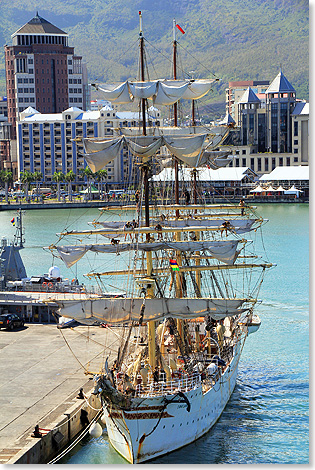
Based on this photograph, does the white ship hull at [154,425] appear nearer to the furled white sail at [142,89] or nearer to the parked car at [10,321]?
the furled white sail at [142,89]

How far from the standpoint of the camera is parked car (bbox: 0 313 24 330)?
35.2 m

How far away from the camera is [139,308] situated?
26078 mm

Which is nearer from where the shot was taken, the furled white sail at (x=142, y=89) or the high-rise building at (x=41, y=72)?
the furled white sail at (x=142, y=89)

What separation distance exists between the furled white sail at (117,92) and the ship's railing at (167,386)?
10593mm

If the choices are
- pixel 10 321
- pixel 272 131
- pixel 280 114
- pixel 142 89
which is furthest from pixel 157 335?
pixel 280 114

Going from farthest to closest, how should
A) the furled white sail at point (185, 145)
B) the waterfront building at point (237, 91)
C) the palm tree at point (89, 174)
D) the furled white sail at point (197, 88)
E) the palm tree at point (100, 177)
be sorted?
the waterfront building at point (237, 91)
the palm tree at point (100, 177)
the palm tree at point (89, 174)
the furled white sail at point (197, 88)
the furled white sail at point (185, 145)

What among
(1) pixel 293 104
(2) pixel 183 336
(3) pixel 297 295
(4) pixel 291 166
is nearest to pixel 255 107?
(1) pixel 293 104

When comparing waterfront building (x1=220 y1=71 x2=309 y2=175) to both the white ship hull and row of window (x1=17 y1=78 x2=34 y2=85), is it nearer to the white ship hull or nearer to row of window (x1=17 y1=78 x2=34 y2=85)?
row of window (x1=17 y1=78 x2=34 y2=85)

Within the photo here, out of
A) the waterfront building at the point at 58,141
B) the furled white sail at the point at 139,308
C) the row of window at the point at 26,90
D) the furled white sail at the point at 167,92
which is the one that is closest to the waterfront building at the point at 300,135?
the waterfront building at the point at 58,141

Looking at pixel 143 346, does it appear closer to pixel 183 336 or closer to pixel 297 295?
pixel 183 336

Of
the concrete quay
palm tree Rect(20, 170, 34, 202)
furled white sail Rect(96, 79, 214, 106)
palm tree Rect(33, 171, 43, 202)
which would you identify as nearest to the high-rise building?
palm tree Rect(33, 171, 43, 202)

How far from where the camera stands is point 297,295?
47.7 m

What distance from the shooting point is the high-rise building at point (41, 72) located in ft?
497

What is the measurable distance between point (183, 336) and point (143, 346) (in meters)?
2.29
